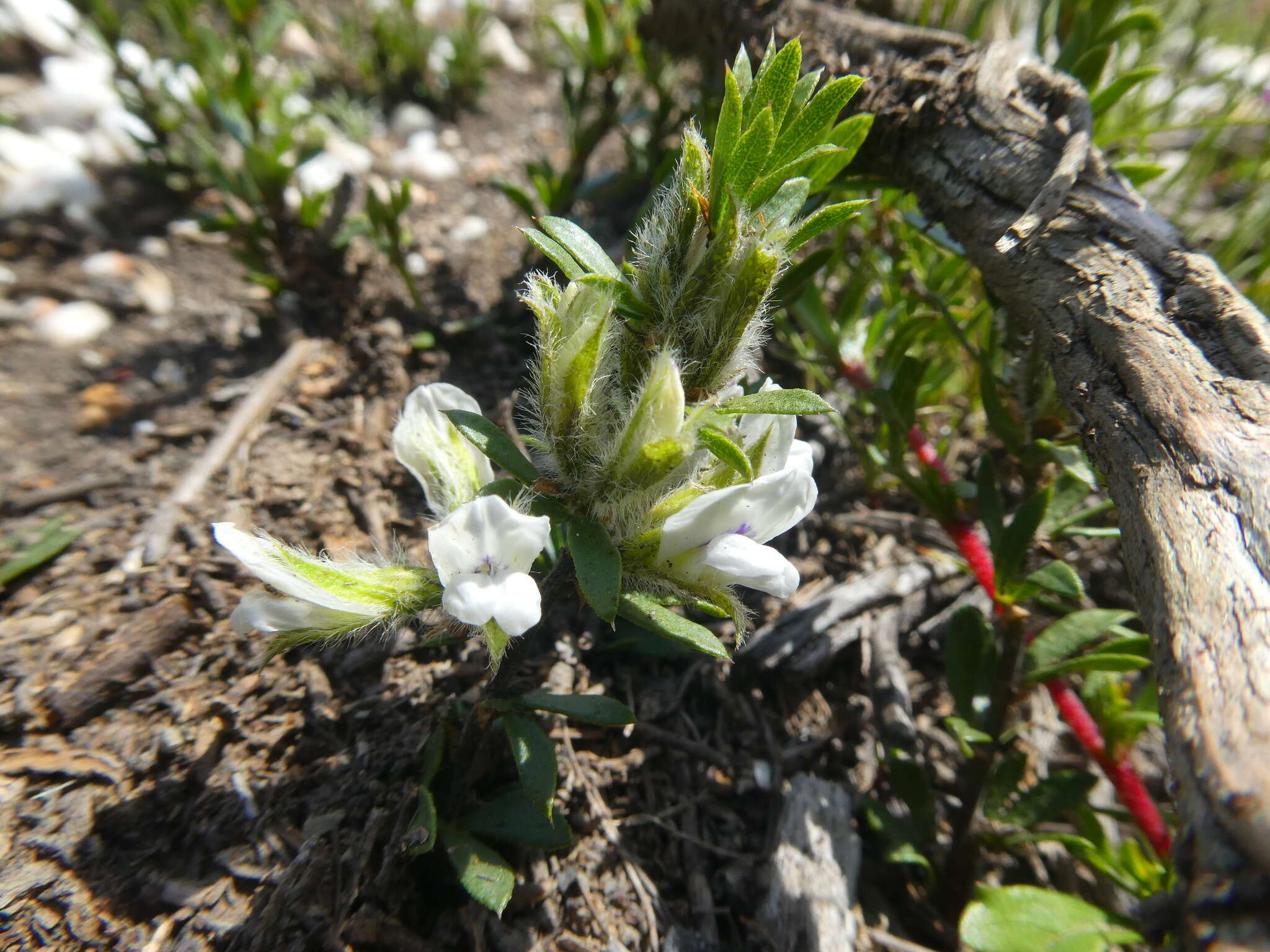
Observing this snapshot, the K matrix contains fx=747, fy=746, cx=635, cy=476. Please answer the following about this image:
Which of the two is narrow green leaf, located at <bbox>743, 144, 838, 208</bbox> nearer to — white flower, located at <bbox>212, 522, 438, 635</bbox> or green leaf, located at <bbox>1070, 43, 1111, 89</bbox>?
white flower, located at <bbox>212, 522, 438, 635</bbox>

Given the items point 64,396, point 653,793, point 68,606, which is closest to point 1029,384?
point 653,793

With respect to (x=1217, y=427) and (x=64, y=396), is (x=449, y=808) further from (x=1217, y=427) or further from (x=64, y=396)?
(x=64, y=396)

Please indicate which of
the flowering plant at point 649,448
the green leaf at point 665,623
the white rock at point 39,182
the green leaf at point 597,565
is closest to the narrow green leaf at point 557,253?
the flowering plant at point 649,448

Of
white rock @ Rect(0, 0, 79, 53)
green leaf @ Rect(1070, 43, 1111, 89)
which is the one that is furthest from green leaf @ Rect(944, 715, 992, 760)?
white rock @ Rect(0, 0, 79, 53)

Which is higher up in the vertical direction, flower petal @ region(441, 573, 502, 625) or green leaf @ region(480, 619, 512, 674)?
flower petal @ region(441, 573, 502, 625)

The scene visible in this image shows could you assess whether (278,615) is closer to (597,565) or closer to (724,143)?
(597,565)

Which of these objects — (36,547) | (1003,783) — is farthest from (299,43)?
(1003,783)
